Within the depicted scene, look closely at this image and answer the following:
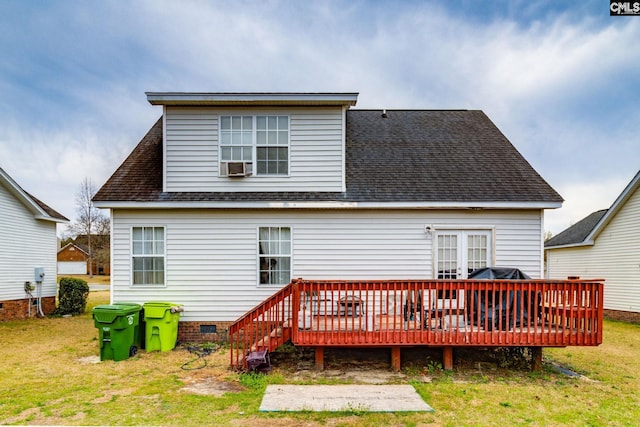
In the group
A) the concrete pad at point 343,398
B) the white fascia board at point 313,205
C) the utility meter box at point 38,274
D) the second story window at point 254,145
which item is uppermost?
the second story window at point 254,145

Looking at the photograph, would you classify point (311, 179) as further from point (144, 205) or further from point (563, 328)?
point (563, 328)

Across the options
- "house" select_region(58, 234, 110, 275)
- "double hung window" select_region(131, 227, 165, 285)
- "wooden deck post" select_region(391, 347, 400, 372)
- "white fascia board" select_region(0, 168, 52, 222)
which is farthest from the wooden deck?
"house" select_region(58, 234, 110, 275)

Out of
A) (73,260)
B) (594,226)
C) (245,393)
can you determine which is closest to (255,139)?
(245,393)

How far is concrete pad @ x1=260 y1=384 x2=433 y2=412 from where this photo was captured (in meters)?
4.88

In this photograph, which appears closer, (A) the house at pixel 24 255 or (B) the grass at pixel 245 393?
(B) the grass at pixel 245 393

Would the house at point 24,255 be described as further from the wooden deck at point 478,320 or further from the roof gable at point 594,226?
the roof gable at point 594,226

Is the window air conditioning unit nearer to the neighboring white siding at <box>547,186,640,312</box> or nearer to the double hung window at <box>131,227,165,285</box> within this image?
the double hung window at <box>131,227,165,285</box>

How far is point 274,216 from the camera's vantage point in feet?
28.7

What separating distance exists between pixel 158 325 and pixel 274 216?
3382 mm

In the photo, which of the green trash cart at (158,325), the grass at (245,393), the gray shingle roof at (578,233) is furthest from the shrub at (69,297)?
the gray shingle roof at (578,233)

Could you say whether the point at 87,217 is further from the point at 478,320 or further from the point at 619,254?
the point at 619,254

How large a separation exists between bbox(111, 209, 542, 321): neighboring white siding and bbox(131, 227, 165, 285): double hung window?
14 cm

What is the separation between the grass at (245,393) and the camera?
459 centimetres

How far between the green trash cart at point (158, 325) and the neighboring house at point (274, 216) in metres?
0.74
